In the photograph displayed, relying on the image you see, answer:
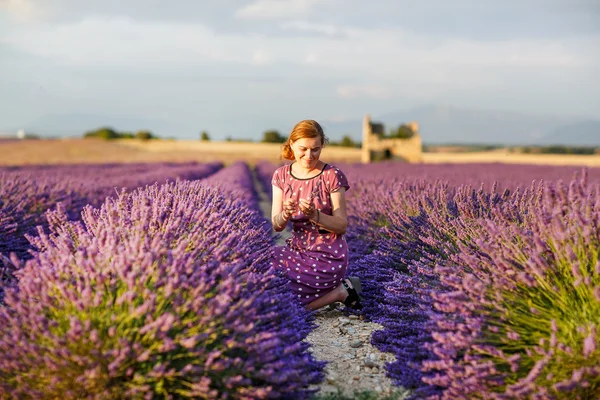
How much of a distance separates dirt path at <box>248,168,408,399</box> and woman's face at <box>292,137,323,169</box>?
3.62ft

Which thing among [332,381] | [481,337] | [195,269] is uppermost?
[195,269]

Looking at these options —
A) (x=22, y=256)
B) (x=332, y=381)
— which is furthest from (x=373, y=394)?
(x=22, y=256)

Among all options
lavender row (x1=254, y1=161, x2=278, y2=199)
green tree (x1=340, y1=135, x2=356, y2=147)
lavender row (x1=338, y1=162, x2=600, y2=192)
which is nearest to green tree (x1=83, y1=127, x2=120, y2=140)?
green tree (x1=340, y1=135, x2=356, y2=147)

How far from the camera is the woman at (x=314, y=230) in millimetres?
3473

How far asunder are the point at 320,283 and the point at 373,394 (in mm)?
1230

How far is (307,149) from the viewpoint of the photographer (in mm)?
3367

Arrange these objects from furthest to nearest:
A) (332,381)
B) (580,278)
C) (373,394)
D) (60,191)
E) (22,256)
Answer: (60,191) < (22,256) < (332,381) < (373,394) < (580,278)

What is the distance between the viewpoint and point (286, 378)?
2027mm

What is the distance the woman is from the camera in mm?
3473

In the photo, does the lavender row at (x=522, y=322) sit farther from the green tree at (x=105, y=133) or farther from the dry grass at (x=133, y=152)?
the green tree at (x=105, y=133)

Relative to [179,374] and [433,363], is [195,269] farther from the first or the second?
[433,363]

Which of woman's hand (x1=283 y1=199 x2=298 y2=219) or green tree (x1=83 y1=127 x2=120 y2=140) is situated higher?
green tree (x1=83 y1=127 x2=120 y2=140)

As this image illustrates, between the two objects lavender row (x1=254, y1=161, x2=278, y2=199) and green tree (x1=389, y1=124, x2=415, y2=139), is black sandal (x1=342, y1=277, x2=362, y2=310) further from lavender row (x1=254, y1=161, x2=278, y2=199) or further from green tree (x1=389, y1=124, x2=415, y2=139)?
green tree (x1=389, y1=124, x2=415, y2=139)

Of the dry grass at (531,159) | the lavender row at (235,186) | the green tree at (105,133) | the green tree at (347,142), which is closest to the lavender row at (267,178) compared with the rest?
the lavender row at (235,186)
